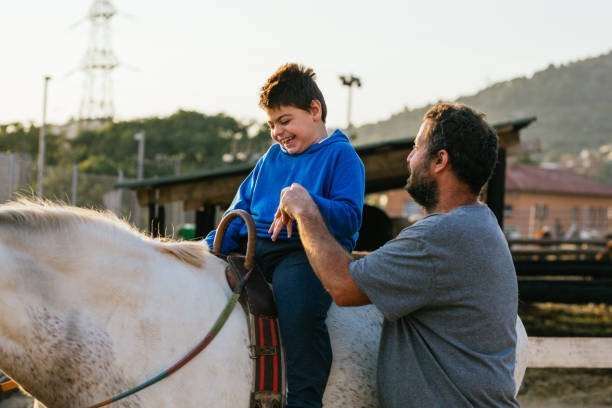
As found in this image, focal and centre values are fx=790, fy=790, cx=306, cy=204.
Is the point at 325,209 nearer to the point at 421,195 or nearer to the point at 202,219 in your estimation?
the point at 421,195

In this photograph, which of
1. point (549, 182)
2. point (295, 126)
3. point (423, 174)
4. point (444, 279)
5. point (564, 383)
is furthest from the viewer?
point (549, 182)

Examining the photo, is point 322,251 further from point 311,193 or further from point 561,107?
point 561,107

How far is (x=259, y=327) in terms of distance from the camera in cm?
265

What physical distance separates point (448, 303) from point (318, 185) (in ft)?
2.13

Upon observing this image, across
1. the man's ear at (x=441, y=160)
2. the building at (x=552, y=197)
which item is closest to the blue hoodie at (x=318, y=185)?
the man's ear at (x=441, y=160)

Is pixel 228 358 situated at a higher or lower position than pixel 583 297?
higher

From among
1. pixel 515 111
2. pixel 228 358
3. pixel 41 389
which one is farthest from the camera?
pixel 515 111

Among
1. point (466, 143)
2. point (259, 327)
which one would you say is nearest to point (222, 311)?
point (259, 327)

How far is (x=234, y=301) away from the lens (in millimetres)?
2629

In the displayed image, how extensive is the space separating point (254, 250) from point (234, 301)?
230 mm

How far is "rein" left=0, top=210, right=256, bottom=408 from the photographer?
94.1 inches

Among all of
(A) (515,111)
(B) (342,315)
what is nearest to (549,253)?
(B) (342,315)

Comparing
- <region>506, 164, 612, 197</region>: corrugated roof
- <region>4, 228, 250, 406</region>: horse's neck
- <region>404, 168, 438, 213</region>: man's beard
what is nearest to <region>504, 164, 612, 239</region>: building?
<region>506, 164, 612, 197</region>: corrugated roof

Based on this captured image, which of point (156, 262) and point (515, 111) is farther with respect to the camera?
point (515, 111)
